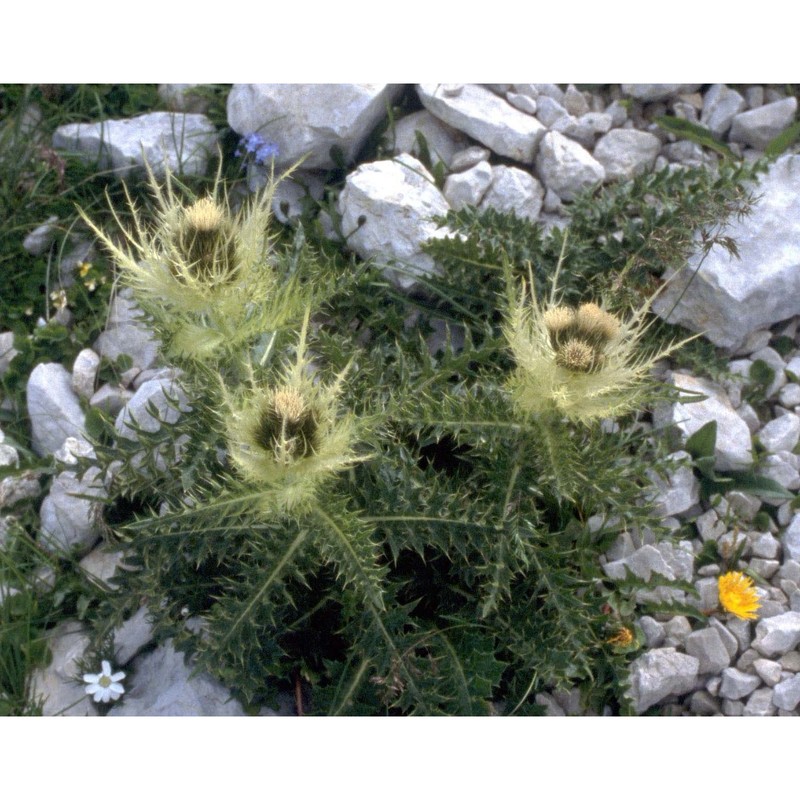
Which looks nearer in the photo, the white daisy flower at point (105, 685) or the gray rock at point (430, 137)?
the white daisy flower at point (105, 685)

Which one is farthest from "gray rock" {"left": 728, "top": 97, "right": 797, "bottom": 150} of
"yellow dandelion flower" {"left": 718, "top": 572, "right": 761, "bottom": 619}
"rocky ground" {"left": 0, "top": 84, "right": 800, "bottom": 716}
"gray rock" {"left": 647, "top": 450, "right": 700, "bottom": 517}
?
"yellow dandelion flower" {"left": 718, "top": 572, "right": 761, "bottom": 619}

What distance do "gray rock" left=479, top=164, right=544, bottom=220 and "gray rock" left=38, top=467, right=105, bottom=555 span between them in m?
2.03

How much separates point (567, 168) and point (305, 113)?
3.93ft

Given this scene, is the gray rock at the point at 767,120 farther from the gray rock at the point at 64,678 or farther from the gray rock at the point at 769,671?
the gray rock at the point at 64,678

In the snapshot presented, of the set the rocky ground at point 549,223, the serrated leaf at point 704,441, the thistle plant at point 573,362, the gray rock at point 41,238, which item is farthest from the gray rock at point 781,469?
the gray rock at point 41,238

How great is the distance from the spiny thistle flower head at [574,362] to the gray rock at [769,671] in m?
1.05

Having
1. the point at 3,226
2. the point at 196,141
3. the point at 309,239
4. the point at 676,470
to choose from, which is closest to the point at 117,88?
the point at 196,141

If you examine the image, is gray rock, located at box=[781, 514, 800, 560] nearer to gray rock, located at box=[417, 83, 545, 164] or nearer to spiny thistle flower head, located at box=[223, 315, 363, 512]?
spiny thistle flower head, located at box=[223, 315, 363, 512]

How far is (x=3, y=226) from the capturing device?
13.0 ft

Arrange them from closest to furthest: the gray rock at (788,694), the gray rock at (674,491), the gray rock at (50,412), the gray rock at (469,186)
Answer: the gray rock at (788,694), the gray rock at (674,491), the gray rock at (50,412), the gray rock at (469,186)

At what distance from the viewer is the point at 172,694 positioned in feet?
9.79

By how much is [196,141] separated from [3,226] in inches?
38.0

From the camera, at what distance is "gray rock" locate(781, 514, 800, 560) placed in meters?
3.16

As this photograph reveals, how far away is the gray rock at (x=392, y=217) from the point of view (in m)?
3.62
